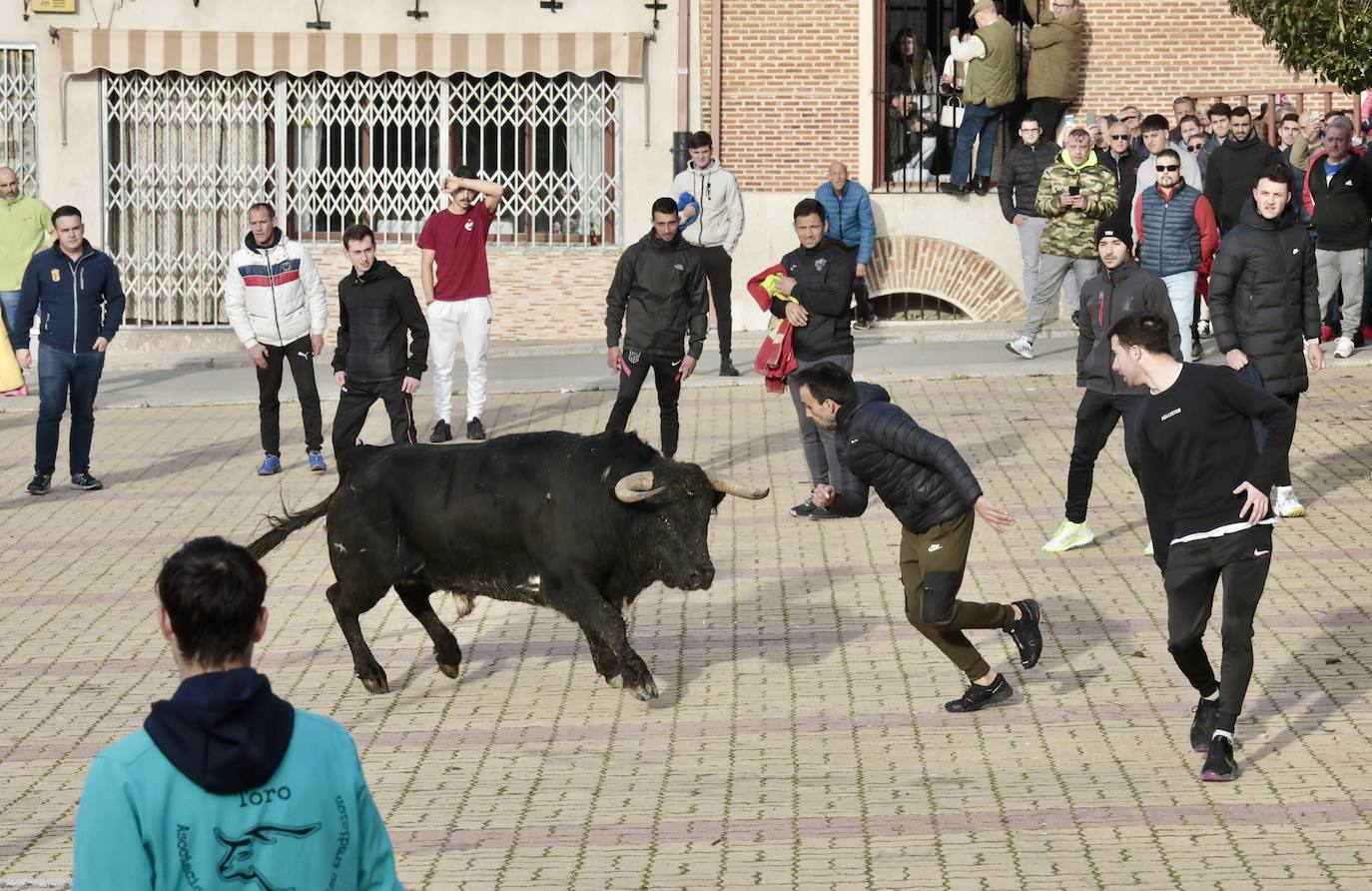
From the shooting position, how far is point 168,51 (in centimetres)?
2050

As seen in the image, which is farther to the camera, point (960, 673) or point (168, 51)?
point (168, 51)

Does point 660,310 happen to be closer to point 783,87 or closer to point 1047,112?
point 783,87

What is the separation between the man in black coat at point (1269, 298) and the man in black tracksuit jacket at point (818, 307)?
2.25 meters

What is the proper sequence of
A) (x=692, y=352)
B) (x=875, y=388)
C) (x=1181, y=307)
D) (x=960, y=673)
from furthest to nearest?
1. (x=1181, y=307)
2. (x=692, y=352)
3. (x=960, y=673)
4. (x=875, y=388)

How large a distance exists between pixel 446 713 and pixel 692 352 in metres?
4.90

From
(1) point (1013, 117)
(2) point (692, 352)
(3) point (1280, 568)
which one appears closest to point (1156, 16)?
(1) point (1013, 117)

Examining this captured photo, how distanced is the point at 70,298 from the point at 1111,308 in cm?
707

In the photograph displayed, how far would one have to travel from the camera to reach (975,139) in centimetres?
2058

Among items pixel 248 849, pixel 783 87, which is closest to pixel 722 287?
pixel 783 87

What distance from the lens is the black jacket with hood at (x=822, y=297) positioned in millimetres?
12227

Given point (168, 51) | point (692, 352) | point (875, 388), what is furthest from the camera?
point (168, 51)

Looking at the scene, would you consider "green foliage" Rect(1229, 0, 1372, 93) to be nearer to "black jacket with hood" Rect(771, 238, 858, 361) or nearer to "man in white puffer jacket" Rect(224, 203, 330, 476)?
"black jacket with hood" Rect(771, 238, 858, 361)

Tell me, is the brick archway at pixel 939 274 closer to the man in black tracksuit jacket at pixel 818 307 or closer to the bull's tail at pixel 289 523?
the man in black tracksuit jacket at pixel 818 307

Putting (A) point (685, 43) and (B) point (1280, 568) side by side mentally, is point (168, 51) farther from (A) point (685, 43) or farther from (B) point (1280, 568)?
(B) point (1280, 568)
